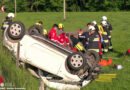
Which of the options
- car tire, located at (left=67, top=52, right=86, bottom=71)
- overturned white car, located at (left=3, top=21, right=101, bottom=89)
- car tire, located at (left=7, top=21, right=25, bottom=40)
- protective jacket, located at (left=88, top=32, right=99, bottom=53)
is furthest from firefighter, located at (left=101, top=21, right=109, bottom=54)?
car tire, located at (left=7, top=21, right=25, bottom=40)

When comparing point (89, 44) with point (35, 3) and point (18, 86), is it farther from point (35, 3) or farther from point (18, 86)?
point (35, 3)

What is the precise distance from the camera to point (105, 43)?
13.4 metres

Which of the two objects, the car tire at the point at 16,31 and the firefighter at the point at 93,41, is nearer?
the car tire at the point at 16,31

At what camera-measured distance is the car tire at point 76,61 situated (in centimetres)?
750

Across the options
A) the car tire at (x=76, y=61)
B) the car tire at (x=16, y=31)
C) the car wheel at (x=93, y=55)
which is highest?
the car tire at (x=16, y=31)

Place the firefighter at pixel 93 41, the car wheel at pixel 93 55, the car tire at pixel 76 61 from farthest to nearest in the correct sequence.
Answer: the firefighter at pixel 93 41 < the car wheel at pixel 93 55 < the car tire at pixel 76 61

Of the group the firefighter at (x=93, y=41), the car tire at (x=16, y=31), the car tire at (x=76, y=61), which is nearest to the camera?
the car tire at (x=76, y=61)

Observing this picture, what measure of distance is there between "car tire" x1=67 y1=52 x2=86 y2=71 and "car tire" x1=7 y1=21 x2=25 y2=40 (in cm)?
138

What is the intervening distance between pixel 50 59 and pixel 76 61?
653 mm

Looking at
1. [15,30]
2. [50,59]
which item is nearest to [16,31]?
[15,30]

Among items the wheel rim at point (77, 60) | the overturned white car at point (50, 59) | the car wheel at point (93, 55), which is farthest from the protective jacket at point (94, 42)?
the wheel rim at point (77, 60)

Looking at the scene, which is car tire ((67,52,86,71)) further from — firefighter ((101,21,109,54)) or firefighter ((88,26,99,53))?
firefighter ((101,21,109,54))

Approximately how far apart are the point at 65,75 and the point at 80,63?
1.56ft

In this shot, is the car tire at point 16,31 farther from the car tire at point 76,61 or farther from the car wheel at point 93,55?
the car wheel at point 93,55
